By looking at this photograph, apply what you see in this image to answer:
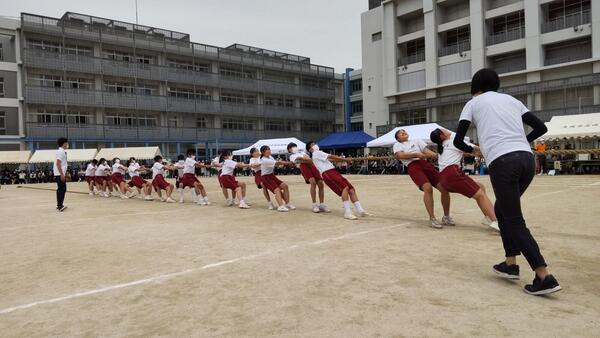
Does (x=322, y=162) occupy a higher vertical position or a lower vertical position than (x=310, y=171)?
higher

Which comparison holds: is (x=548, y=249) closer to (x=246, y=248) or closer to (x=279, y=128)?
(x=246, y=248)

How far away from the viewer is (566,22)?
33688 mm

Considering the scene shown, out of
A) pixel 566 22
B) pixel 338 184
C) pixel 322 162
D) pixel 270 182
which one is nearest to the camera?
pixel 338 184

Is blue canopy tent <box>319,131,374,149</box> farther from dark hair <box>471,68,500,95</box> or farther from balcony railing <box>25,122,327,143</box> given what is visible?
dark hair <box>471,68,500,95</box>

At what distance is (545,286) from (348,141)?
1379 inches

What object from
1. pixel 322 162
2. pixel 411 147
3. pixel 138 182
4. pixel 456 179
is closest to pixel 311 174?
pixel 322 162

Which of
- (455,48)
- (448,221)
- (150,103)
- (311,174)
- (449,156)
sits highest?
(455,48)

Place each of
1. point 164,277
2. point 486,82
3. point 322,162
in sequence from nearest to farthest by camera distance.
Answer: point 486,82, point 164,277, point 322,162

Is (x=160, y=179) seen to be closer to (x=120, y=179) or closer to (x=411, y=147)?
(x=120, y=179)

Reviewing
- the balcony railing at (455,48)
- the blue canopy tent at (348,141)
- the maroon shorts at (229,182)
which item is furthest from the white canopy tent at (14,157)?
the balcony railing at (455,48)

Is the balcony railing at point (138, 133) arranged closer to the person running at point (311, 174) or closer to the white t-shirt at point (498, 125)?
the person running at point (311, 174)

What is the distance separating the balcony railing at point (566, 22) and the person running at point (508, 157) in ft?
118

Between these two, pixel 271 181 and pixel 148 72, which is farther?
pixel 148 72

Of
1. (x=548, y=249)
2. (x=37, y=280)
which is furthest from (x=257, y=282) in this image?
(x=548, y=249)
